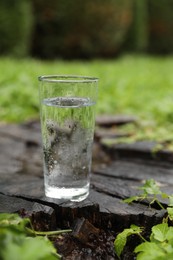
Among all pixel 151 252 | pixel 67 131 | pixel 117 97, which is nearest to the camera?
pixel 151 252

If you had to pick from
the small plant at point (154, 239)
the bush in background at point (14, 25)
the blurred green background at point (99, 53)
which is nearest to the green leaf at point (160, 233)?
the small plant at point (154, 239)

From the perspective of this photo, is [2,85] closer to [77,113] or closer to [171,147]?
[171,147]

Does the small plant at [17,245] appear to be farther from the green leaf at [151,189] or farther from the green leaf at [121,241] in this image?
the green leaf at [151,189]

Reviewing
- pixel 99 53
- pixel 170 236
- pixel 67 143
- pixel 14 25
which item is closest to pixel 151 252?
pixel 170 236

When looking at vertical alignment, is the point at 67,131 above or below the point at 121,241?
above

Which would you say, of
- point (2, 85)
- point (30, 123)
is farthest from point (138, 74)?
point (30, 123)

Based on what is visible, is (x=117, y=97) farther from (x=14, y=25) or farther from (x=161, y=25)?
(x=161, y=25)
